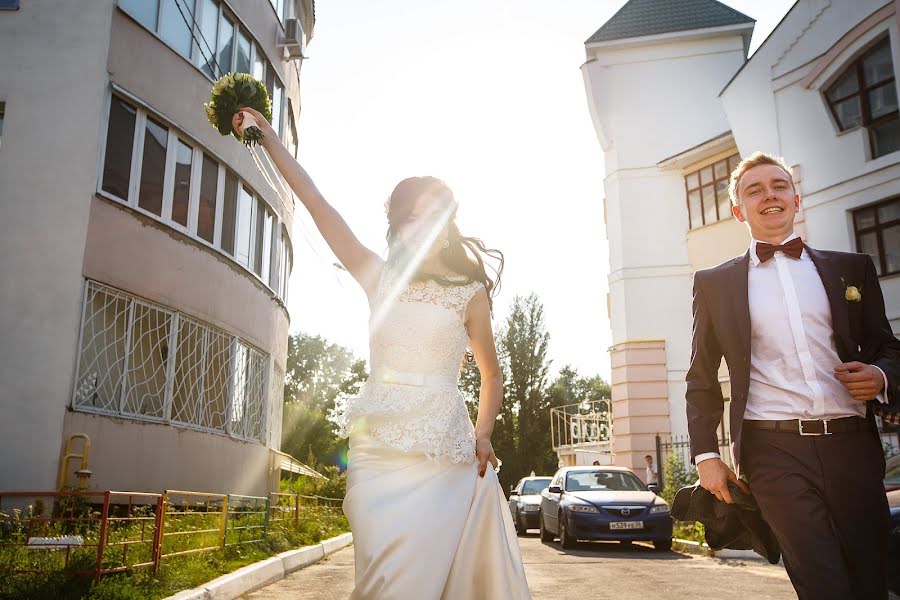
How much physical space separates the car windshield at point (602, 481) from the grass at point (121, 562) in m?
7.87

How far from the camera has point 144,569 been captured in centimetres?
680

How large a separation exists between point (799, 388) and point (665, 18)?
2518 cm

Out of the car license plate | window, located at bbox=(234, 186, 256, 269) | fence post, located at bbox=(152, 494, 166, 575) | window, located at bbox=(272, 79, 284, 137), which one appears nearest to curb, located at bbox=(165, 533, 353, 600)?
fence post, located at bbox=(152, 494, 166, 575)

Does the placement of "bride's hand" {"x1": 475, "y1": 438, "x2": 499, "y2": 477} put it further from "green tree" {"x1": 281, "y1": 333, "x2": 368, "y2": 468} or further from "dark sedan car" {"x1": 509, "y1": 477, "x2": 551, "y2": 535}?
"green tree" {"x1": 281, "y1": 333, "x2": 368, "y2": 468}

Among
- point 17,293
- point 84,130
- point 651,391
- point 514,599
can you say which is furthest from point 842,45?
point 514,599

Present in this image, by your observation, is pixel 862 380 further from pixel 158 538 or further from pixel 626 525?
pixel 626 525

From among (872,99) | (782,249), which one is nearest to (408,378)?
(782,249)

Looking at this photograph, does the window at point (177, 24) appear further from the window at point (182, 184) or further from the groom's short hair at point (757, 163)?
the groom's short hair at point (757, 163)

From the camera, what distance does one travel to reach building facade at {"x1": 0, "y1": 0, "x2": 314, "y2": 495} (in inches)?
425

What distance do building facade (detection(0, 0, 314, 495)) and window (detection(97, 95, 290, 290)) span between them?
0.03 metres

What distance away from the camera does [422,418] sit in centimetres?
312

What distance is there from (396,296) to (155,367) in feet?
33.4

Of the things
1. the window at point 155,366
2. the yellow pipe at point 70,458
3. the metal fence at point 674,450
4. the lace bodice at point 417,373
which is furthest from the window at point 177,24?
the metal fence at point 674,450

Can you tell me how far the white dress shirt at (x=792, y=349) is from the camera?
2.98m
